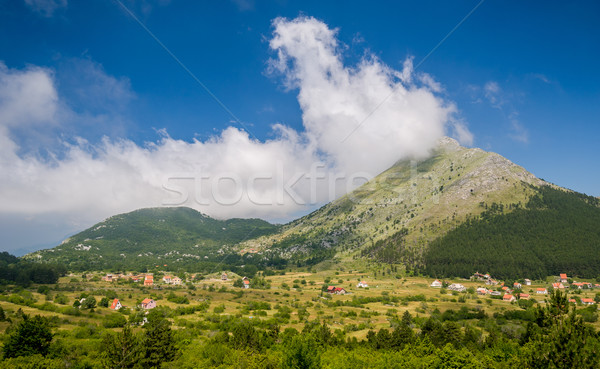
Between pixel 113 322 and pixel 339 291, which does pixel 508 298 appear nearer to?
pixel 339 291

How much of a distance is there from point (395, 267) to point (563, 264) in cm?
7074

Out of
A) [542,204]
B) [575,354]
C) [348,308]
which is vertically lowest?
[348,308]

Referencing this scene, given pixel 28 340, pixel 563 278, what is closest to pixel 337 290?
pixel 28 340

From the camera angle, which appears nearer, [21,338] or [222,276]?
[21,338]

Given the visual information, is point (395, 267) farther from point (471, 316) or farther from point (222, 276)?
point (222, 276)

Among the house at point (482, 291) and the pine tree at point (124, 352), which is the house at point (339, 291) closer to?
the house at point (482, 291)

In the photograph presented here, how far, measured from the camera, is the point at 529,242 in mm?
141250

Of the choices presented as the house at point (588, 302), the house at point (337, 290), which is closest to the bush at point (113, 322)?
the house at point (337, 290)

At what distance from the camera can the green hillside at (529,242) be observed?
122750 millimetres

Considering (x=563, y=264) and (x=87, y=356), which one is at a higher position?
(x=563, y=264)

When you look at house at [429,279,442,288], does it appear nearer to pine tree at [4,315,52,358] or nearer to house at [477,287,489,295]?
house at [477,287,489,295]

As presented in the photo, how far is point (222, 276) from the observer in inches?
6161

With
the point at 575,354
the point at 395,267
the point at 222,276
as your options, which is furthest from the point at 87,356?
the point at 395,267

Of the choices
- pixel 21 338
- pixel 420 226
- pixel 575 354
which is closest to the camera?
pixel 575 354
